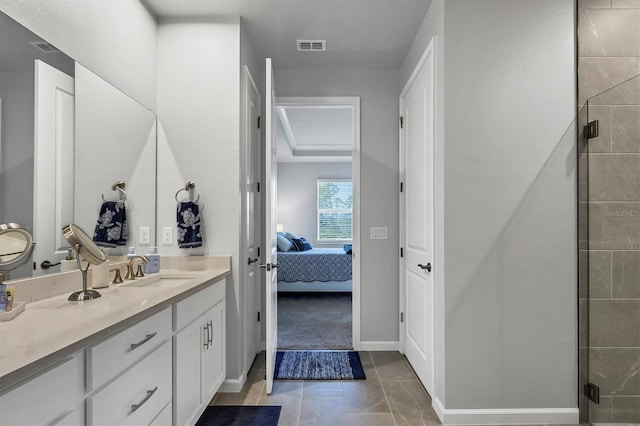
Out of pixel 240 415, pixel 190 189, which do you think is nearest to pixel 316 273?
pixel 190 189

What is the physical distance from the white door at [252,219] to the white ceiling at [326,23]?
0.37 metres

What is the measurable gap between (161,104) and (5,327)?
1.87 m

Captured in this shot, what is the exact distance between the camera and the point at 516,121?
225 centimetres

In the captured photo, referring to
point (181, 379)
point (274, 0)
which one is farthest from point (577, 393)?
point (274, 0)

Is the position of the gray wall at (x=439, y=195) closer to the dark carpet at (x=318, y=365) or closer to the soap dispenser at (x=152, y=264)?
the dark carpet at (x=318, y=365)

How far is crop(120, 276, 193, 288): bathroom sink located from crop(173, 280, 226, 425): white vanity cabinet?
157mm

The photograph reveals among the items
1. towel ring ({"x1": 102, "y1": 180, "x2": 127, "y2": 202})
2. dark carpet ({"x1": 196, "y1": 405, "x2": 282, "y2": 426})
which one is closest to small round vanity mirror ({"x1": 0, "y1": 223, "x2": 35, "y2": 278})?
towel ring ({"x1": 102, "y1": 180, "x2": 127, "y2": 202})

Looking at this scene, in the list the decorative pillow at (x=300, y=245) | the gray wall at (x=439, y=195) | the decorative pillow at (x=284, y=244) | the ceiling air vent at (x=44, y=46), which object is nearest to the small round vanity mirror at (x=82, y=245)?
the ceiling air vent at (x=44, y=46)

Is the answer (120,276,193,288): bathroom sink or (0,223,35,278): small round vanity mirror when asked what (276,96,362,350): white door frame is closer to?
(120,276,193,288): bathroom sink

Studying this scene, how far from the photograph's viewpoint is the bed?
232 inches

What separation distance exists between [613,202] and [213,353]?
242 cm

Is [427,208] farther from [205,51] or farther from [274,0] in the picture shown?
[205,51]

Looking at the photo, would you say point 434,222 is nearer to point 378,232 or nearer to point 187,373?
point 378,232

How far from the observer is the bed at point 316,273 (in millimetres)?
5891
